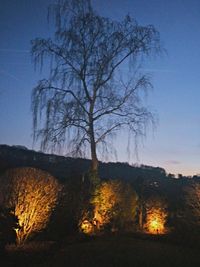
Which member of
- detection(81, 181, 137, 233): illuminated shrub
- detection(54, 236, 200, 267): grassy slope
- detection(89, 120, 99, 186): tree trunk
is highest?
detection(89, 120, 99, 186): tree trunk

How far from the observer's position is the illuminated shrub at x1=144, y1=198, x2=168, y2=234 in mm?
20688

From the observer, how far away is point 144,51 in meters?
16.3

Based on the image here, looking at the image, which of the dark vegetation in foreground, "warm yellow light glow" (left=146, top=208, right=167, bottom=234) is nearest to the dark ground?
the dark vegetation in foreground

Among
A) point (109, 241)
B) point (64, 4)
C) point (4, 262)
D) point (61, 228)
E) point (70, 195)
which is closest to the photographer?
point (4, 262)

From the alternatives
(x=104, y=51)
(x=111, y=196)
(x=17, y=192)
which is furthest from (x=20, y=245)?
(x=104, y=51)

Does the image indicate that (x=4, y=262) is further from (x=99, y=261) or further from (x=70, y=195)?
(x=70, y=195)

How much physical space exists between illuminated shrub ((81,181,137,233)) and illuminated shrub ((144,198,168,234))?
1103 millimetres

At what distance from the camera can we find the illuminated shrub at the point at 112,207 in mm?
18094

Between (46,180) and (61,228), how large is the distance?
12.5 feet

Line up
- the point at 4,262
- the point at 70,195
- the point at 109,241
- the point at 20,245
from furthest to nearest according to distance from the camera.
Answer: the point at 70,195, the point at 109,241, the point at 20,245, the point at 4,262

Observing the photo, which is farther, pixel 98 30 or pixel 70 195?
pixel 70 195

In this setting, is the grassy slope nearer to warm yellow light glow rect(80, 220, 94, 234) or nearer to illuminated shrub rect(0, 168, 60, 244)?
illuminated shrub rect(0, 168, 60, 244)

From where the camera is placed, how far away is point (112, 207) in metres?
19.1

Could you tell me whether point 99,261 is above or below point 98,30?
below
